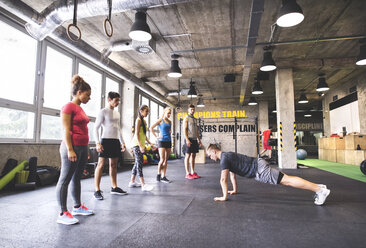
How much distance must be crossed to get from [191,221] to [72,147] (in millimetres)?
1223

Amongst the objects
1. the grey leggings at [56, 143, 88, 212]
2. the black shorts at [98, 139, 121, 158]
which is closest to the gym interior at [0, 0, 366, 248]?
the grey leggings at [56, 143, 88, 212]

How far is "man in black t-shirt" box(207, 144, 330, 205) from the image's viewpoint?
2.35 meters

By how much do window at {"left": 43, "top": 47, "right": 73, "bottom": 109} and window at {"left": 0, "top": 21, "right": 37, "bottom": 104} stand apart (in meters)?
0.36

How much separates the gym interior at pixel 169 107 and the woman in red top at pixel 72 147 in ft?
0.33

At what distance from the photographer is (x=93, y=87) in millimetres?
6352

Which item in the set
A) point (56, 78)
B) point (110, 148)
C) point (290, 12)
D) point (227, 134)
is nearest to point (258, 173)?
point (110, 148)

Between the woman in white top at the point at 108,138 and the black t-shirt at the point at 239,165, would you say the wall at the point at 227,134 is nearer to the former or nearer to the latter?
the woman in white top at the point at 108,138

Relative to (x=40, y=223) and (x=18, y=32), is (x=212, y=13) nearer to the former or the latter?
(x=18, y=32)

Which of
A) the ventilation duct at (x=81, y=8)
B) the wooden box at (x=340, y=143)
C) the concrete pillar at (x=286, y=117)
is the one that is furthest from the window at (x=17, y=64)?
the wooden box at (x=340, y=143)

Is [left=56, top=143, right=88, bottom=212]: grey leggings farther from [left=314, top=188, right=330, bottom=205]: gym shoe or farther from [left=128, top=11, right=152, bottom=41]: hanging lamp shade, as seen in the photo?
[left=314, top=188, right=330, bottom=205]: gym shoe

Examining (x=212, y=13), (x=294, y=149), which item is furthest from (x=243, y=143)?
(x=212, y=13)

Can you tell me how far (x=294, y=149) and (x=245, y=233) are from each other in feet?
18.1

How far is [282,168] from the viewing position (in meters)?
6.33

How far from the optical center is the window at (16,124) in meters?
3.75
